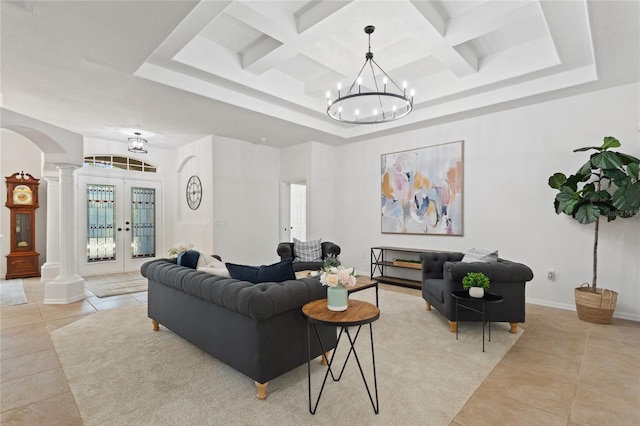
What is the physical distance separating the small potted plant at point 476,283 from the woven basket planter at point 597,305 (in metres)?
1.61

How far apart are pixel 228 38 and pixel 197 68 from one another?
513mm

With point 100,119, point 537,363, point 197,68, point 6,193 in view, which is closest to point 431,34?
point 197,68

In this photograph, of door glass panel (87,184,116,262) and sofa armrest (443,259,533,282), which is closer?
sofa armrest (443,259,533,282)

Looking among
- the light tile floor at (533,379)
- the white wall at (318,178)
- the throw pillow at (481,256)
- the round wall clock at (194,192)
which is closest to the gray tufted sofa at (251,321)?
the light tile floor at (533,379)

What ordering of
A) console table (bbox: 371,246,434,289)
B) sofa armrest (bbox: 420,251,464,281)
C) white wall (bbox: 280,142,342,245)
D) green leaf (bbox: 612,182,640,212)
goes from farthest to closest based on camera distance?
white wall (bbox: 280,142,342,245), console table (bbox: 371,246,434,289), sofa armrest (bbox: 420,251,464,281), green leaf (bbox: 612,182,640,212)

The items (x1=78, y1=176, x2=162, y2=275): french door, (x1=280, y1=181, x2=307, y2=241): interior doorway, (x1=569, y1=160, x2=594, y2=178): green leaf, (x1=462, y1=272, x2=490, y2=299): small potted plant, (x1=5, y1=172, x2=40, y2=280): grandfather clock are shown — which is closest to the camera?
(x1=462, y1=272, x2=490, y2=299): small potted plant

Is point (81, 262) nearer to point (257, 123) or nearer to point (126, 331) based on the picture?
point (126, 331)

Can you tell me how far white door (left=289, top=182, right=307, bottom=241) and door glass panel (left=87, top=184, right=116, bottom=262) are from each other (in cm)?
407

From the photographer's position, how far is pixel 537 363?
8.98 ft

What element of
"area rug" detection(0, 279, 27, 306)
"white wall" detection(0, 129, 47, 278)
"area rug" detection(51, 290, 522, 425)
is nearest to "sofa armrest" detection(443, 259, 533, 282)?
"area rug" detection(51, 290, 522, 425)

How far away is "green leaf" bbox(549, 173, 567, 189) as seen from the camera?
4055mm

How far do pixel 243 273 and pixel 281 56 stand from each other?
2586 millimetres

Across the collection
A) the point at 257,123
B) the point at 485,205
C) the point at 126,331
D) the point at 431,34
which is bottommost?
the point at 126,331

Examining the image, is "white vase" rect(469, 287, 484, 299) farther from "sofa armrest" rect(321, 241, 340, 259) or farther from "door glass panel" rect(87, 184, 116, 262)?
"door glass panel" rect(87, 184, 116, 262)
